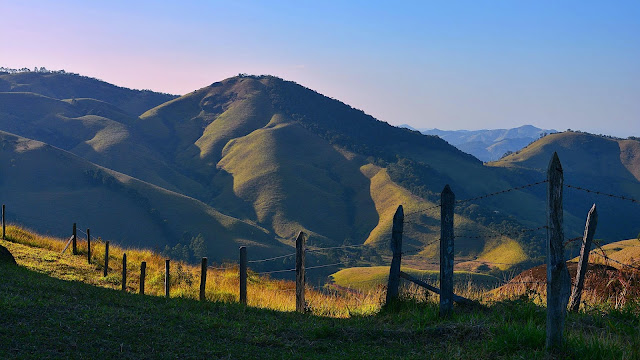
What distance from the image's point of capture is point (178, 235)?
111m

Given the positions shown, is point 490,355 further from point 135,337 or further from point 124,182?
point 124,182

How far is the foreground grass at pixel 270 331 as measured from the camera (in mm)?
7090

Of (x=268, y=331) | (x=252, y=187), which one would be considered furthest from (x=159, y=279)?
(x=252, y=187)

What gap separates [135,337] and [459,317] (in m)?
5.02

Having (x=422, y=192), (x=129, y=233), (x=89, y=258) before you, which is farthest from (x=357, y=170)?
(x=89, y=258)

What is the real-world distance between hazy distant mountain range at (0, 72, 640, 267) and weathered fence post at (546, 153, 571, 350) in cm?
9671

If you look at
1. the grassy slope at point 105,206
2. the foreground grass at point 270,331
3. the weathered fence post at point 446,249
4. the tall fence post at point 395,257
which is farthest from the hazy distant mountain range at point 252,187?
the weathered fence post at point 446,249

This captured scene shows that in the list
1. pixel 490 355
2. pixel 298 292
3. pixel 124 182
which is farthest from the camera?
pixel 124 182

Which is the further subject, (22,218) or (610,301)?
(22,218)

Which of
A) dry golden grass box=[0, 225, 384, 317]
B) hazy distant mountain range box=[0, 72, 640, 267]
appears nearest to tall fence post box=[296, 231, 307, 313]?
dry golden grass box=[0, 225, 384, 317]

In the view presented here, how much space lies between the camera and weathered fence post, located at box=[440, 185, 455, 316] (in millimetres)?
9453

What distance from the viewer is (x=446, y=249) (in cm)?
961

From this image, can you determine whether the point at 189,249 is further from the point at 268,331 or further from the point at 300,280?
the point at 268,331

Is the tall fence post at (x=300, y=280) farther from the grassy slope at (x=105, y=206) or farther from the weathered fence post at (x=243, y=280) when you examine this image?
the grassy slope at (x=105, y=206)
